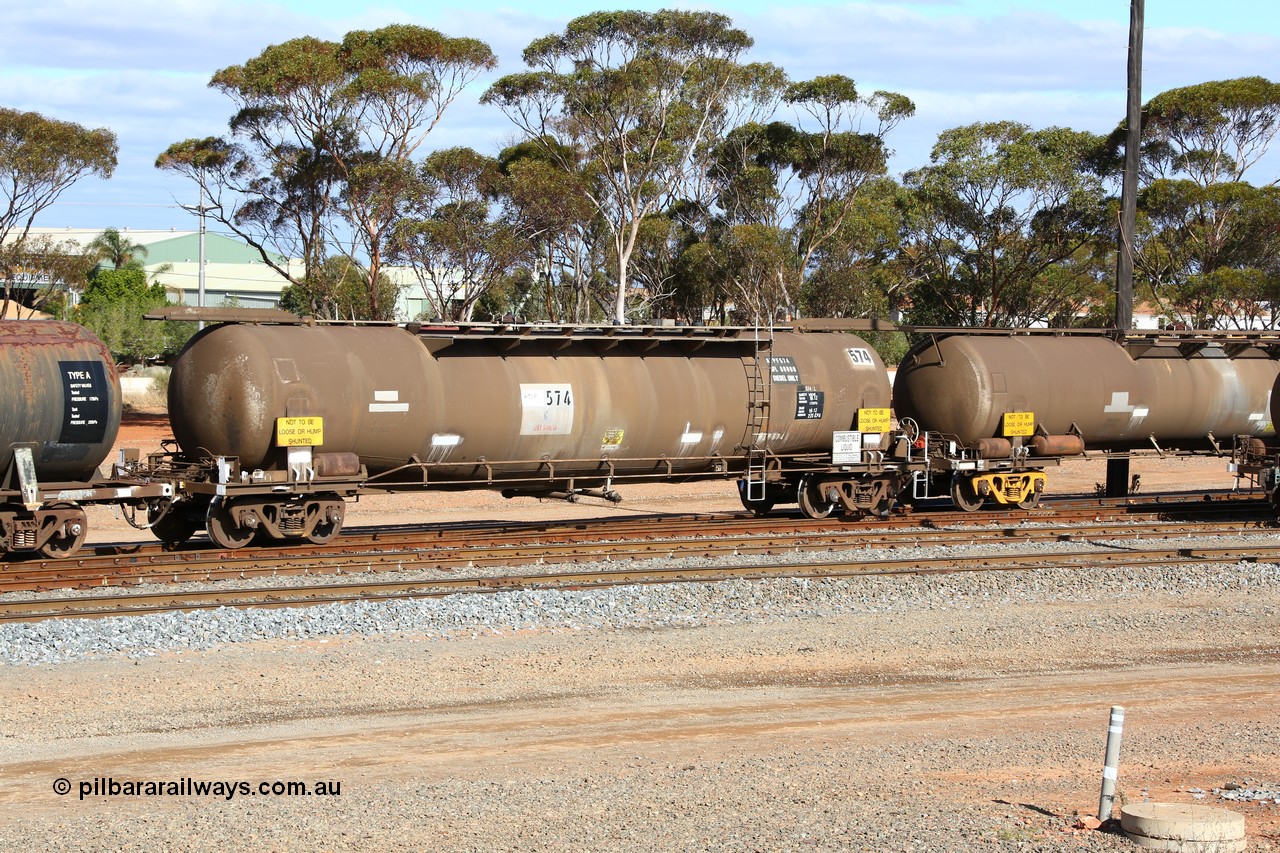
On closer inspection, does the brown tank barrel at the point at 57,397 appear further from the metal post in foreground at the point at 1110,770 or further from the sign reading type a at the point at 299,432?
the metal post in foreground at the point at 1110,770

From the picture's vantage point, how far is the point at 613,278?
2566 inches

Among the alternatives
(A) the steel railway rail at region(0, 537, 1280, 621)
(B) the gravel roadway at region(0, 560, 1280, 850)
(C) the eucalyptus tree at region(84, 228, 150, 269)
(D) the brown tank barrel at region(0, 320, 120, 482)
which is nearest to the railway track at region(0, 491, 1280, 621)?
(A) the steel railway rail at region(0, 537, 1280, 621)

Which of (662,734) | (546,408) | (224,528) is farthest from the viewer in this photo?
(546,408)

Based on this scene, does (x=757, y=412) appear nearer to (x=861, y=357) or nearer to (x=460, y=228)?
(x=861, y=357)

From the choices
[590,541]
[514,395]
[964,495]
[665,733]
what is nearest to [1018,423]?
[964,495]

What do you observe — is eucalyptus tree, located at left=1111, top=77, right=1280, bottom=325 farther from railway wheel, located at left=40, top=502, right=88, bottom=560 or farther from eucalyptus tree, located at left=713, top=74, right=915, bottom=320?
railway wheel, located at left=40, top=502, right=88, bottom=560

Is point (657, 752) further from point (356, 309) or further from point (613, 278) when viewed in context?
point (613, 278)

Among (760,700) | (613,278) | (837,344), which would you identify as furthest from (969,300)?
(760,700)

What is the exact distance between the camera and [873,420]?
23.9 m

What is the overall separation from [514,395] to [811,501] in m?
6.76

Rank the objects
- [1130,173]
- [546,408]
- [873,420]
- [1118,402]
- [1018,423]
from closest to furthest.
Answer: [546,408] → [873,420] → [1018,423] → [1118,402] → [1130,173]

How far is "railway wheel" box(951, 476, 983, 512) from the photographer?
25562 mm

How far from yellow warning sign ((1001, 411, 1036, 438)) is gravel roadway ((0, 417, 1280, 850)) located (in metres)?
9.11

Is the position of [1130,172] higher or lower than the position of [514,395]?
higher
